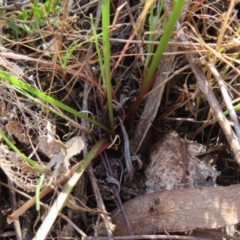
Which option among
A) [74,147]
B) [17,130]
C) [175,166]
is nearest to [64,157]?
[74,147]

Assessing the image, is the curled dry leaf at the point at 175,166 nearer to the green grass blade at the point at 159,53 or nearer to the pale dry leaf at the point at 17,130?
the green grass blade at the point at 159,53

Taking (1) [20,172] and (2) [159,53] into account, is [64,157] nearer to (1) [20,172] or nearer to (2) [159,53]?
(1) [20,172]

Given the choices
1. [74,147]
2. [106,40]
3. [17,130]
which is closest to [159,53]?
[106,40]

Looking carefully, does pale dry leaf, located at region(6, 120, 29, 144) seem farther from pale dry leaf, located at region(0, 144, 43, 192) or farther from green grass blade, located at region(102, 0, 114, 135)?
green grass blade, located at region(102, 0, 114, 135)

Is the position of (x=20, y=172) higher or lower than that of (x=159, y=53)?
lower

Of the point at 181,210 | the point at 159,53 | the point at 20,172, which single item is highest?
the point at 159,53

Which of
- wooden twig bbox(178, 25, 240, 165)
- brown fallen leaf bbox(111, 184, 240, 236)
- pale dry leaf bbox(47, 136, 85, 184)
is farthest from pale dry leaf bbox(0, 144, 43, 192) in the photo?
wooden twig bbox(178, 25, 240, 165)

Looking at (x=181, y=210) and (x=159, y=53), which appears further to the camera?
(x=181, y=210)

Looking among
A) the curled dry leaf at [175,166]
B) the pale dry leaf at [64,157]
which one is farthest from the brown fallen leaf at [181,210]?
the pale dry leaf at [64,157]
